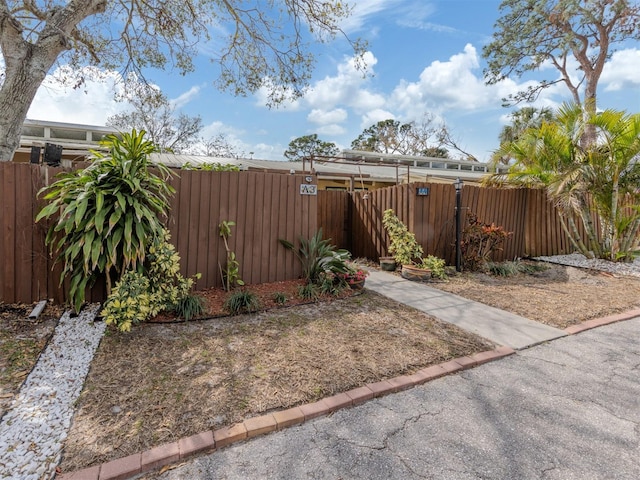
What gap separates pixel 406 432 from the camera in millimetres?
1866

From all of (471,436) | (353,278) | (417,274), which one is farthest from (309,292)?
(471,436)

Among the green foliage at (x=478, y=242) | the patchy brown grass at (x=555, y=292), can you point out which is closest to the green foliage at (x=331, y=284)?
the patchy brown grass at (x=555, y=292)

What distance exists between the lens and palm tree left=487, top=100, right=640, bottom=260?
6270mm

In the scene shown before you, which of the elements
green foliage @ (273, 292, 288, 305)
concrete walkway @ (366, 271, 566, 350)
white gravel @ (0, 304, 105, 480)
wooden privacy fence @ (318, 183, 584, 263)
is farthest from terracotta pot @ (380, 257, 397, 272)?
white gravel @ (0, 304, 105, 480)

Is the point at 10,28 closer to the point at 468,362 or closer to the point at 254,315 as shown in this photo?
the point at 254,315

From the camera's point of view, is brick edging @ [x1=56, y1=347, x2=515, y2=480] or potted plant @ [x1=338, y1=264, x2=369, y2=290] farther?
potted plant @ [x1=338, y1=264, x2=369, y2=290]

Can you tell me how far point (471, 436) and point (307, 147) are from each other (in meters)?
32.5

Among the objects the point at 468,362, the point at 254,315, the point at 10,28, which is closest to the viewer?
the point at 468,362

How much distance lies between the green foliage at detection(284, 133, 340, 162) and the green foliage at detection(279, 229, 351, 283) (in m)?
28.4

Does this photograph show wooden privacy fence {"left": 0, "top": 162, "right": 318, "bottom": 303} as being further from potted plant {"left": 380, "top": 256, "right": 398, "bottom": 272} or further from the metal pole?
the metal pole

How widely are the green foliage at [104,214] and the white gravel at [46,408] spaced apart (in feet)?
1.85

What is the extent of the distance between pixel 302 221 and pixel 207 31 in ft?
18.3

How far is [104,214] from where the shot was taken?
118 inches

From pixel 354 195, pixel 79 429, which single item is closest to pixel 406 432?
pixel 79 429
